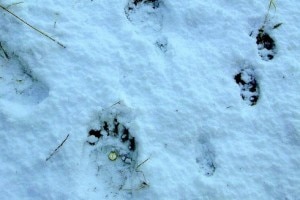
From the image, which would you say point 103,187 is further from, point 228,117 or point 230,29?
point 230,29

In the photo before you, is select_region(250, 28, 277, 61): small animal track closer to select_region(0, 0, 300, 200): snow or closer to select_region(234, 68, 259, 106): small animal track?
select_region(0, 0, 300, 200): snow

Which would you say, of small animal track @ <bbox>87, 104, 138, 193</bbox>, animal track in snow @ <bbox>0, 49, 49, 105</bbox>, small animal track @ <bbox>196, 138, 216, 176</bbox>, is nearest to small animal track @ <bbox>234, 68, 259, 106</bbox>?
small animal track @ <bbox>196, 138, 216, 176</bbox>

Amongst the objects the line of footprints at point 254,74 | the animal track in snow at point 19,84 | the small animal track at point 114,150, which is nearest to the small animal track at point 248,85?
the line of footprints at point 254,74

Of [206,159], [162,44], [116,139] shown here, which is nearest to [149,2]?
[162,44]

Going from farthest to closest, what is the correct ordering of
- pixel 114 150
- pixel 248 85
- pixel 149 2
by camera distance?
pixel 149 2, pixel 248 85, pixel 114 150

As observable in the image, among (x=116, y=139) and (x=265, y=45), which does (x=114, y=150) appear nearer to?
(x=116, y=139)

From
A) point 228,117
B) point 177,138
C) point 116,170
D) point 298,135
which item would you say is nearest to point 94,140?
point 116,170
